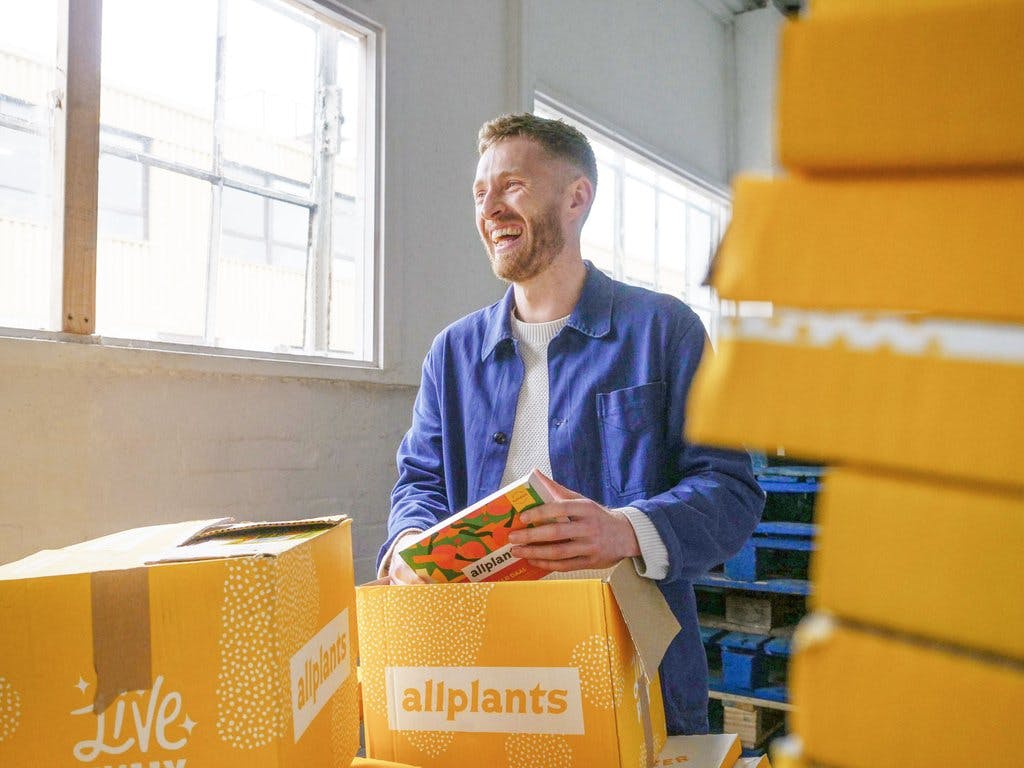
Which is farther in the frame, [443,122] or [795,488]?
[443,122]

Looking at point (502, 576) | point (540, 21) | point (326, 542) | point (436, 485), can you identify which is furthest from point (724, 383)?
point (540, 21)

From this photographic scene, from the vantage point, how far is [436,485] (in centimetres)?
195

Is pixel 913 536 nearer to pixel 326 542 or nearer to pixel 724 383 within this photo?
pixel 724 383

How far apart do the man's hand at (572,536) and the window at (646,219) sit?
3.49 metres

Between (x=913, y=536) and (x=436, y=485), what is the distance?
165 cm

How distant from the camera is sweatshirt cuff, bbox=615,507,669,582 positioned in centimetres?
135

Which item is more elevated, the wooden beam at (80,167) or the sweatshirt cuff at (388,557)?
the wooden beam at (80,167)

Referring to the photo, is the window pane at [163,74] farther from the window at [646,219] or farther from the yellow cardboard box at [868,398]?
the yellow cardboard box at [868,398]

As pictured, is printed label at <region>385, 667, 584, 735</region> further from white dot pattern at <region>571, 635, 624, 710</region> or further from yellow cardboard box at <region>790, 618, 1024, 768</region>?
yellow cardboard box at <region>790, 618, 1024, 768</region>

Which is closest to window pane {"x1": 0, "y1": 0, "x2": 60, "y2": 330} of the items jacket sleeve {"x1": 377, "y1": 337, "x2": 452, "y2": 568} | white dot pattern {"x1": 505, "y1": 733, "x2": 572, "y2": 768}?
jacket sleeve {"x1": 377, "y1": 337, "x2": 452, "y2": 568}

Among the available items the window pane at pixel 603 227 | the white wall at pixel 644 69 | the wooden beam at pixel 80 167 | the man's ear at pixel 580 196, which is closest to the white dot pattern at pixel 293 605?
the man's ear at pixel 580 196

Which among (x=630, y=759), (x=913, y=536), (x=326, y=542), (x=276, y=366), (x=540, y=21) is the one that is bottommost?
(x=630, y=759)

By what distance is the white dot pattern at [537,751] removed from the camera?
1.06m

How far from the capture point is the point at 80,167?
7.23ft
